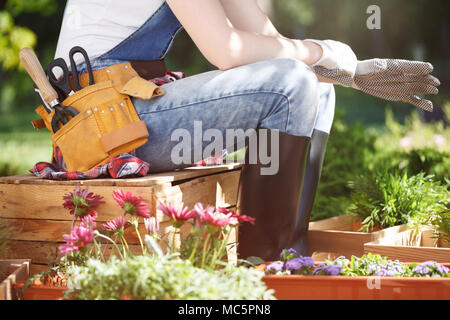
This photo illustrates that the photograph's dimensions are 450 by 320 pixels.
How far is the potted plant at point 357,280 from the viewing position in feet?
4.74

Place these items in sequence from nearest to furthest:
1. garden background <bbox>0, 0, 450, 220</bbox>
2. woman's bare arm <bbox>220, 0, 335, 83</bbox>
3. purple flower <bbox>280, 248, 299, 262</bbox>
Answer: purple flower <bbox>280, 248, 299, 262</bbox>
woman's bare arm <bbox>220, 0, 335, 83</bbox>
garden background <bbox>0, 0, 450, 220</bbox>

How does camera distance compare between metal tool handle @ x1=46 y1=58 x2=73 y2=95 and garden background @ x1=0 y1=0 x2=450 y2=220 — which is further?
garden background @ x1=0 y1=0 x2=450 y2=220

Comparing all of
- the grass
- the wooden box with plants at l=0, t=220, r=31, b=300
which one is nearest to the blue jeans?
the wooden box with plants at l=0, t=220, r=31, b=300

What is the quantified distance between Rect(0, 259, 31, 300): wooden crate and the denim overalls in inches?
20.2

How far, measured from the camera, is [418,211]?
2.46m

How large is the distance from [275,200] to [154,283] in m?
0.68

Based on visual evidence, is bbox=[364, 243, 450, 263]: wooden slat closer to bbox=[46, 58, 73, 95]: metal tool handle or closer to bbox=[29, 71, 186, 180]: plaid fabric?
bbox=[29, 71, 186, 180]: plaid fabric

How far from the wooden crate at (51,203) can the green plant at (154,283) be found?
498mm

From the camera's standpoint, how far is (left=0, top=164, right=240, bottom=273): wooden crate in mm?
1784

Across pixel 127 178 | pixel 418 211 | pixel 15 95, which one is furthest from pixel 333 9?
pixel 127 178

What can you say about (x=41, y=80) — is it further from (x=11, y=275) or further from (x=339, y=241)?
(x=339, y=241)

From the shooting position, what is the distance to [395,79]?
205cm

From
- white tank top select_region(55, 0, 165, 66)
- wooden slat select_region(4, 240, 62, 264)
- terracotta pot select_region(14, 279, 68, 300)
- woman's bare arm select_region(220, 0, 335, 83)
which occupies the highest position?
woman's bare arm select_region(220, 0, 335, 83)
